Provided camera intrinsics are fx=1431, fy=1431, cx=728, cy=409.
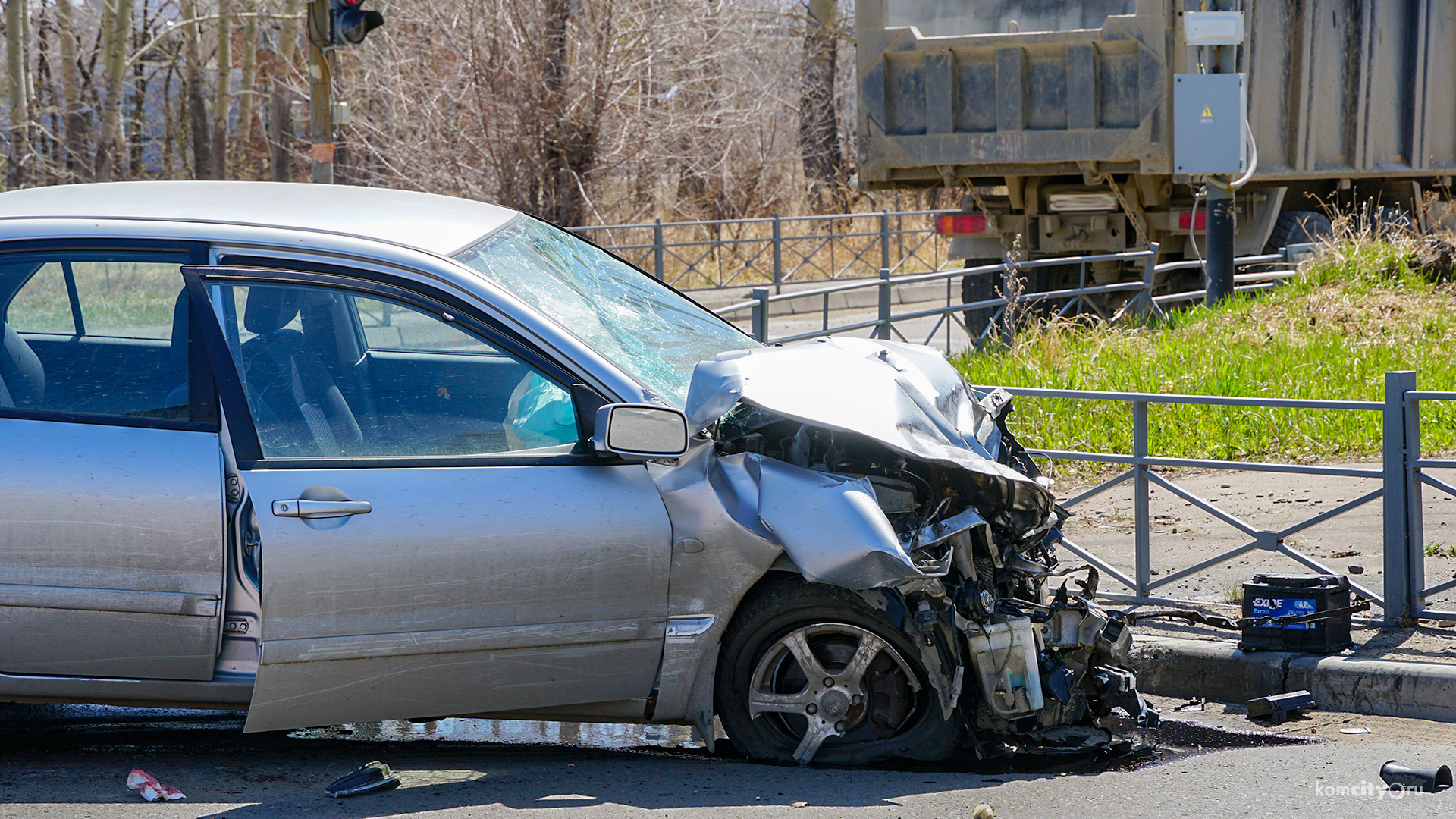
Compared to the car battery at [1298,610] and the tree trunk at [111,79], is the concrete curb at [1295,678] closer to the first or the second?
the car battery at [1298,610]

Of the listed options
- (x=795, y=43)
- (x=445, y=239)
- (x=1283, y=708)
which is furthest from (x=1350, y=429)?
(x=795, y=43)

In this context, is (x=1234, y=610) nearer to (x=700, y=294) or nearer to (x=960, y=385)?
(x=960, y=385)

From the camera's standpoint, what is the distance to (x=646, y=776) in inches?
159

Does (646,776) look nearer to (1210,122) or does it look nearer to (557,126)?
(1210,122)

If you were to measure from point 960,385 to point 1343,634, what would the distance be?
1582mm

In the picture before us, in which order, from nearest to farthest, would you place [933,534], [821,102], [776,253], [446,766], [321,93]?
[933,534] → [446,766] → [321,93] → [776,253] → [821,102]

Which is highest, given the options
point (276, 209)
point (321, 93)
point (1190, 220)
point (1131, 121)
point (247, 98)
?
point (247, 98)

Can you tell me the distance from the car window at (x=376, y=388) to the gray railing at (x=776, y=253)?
48.5 feet

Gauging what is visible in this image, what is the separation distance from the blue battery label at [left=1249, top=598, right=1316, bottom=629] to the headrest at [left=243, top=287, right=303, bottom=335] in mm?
3212

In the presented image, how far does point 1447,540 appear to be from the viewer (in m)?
5.90

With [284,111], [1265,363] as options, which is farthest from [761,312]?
[284,111]

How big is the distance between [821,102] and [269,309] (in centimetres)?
2764

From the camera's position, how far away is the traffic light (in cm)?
1104

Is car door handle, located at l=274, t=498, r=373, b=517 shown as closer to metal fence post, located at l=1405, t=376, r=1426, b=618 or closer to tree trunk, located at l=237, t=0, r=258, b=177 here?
metal fence post, located at l=1405, t=376, r=1426, b=618
